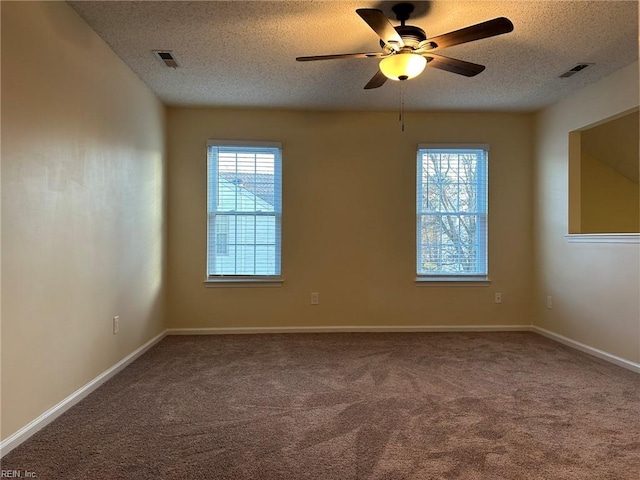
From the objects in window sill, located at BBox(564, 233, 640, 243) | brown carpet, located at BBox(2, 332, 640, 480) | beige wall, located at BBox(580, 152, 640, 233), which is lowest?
brown carpet, located at BBox(2, 332, 640, 480)

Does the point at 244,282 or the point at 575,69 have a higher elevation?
the point at 575,69

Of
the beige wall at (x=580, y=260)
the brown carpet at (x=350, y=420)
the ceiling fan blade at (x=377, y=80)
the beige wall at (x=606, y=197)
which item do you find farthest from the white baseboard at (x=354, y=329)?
the ceiling fan blade at (x=377, y=80)

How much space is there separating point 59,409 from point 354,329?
2.92m

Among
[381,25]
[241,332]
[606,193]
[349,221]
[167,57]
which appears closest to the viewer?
[381,25]

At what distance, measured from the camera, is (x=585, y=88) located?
12.2ft

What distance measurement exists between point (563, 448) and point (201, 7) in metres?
3.25

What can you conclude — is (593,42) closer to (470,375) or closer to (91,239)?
(470,375)

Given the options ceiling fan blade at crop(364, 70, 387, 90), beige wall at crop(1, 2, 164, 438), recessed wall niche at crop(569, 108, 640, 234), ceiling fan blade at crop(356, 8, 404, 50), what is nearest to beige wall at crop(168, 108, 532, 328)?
recessed wall niche at crop(569, 108, 640, 234)

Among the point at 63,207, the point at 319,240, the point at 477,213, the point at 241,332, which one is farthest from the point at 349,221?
the point at 63,207

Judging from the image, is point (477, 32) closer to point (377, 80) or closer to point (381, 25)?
point (381, 25)

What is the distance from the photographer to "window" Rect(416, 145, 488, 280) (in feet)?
15.0

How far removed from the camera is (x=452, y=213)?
4578mm

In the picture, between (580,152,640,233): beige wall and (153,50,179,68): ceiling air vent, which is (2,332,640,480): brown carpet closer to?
(580,152,640,233): beige wall

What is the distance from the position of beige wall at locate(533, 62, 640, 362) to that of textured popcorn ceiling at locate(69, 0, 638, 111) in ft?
0.65
